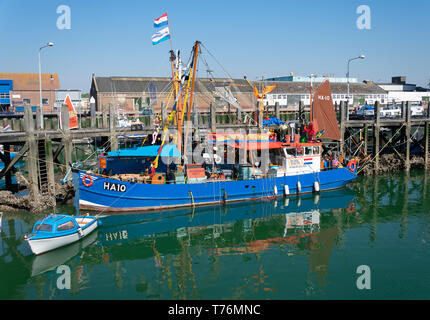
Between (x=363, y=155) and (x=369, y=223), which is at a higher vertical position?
(x=363, y=155)

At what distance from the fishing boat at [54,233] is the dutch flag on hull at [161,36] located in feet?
40.3

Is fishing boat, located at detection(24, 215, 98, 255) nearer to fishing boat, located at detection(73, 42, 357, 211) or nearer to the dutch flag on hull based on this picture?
fishing boat, located at detection(73, 42, 357, 211)

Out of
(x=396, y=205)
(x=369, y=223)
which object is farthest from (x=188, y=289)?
(x=396, y=205)

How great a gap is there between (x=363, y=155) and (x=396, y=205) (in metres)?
9.58

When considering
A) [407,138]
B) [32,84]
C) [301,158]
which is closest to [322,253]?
[301,158]

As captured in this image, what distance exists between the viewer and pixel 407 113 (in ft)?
115

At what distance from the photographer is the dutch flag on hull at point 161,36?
76.5 feet

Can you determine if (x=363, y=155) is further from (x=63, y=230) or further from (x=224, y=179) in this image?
(x=63, y=230)

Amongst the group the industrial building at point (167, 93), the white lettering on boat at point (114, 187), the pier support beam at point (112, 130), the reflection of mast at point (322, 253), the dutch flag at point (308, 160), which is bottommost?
the reflection of mast at point (322, 253)

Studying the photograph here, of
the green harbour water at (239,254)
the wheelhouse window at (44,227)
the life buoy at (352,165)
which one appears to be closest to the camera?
the green harbour water at (239,254)

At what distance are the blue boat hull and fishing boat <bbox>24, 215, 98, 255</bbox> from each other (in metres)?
3.45

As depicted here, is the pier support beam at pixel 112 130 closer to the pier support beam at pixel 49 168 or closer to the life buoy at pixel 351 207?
the pier support beam at pixel 49 168

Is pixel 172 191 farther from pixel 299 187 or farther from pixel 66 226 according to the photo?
A: pixel 299 187

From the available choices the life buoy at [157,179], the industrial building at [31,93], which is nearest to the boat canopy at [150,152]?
the life buoy at [157,179]
